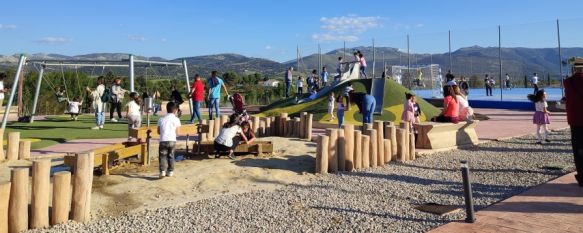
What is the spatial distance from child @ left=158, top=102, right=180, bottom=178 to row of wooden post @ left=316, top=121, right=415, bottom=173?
7.77 feet

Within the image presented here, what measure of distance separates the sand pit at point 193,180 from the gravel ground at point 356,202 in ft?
1.25

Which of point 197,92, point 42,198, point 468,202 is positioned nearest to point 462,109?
point 468,202

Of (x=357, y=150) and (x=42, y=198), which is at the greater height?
(x=357, y=150)

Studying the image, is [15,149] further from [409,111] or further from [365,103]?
[409,111]

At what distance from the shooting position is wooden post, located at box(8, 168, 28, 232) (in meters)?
4.98

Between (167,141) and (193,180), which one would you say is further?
(167,141)

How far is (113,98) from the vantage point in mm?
16906

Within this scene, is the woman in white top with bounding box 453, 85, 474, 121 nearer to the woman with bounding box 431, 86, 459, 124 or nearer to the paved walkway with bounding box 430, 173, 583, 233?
the woman with bounding box 431, 86, 459, 124

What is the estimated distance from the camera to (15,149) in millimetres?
9273

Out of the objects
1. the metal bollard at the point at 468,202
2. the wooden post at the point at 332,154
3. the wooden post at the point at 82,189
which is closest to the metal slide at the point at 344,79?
the wooden post at the point at 332,154

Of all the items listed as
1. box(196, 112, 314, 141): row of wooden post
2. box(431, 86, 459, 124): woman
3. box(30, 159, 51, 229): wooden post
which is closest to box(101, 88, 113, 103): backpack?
box(196, 112, 314, 141): row of wooden post

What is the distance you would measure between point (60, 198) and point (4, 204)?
55cm

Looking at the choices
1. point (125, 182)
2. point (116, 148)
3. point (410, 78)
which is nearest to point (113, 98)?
point (116, 148)

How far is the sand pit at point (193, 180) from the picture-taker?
6133 millimetres
